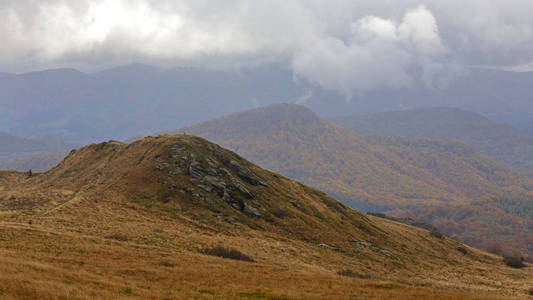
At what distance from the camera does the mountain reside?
3064cm

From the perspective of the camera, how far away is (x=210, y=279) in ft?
109

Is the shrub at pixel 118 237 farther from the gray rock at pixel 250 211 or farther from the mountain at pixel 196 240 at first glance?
the gray rock at pixel 250 211

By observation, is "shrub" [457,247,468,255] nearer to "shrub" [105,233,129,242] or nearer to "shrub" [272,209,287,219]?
"shrub" [272,209,287,219]

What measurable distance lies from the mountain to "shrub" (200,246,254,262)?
176mm

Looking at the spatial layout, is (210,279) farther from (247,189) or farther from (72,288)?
(247,189)

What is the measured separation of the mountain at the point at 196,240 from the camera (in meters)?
30.6

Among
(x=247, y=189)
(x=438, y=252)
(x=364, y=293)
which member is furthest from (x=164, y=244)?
(x=438, y=252)

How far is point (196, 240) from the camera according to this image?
50375 mm

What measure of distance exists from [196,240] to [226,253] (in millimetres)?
5840

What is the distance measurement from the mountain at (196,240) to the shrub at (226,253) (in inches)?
6.9

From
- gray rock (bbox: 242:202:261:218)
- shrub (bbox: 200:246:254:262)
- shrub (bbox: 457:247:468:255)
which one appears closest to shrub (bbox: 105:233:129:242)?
shrub (bbox: 200:246:254:262)

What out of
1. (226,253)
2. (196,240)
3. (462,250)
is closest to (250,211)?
(196,240)

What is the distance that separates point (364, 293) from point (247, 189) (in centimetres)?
4842

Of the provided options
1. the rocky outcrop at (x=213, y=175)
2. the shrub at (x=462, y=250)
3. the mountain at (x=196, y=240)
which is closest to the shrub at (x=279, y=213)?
the mountain at (x=196, y=240)
